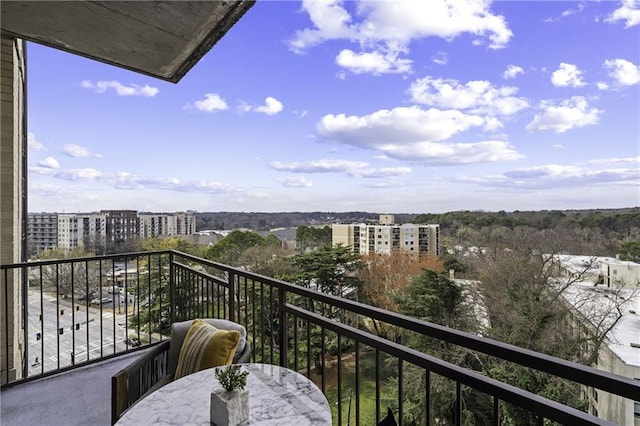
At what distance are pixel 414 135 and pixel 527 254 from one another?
289 inches

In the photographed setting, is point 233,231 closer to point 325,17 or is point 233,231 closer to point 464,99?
point 325,17

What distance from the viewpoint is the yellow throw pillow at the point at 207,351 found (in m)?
1.75

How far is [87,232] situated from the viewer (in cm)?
640

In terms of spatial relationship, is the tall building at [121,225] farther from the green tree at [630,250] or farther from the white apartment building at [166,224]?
the green tree at [630,250]

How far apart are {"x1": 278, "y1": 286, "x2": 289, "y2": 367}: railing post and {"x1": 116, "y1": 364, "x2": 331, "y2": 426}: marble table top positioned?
44 cm

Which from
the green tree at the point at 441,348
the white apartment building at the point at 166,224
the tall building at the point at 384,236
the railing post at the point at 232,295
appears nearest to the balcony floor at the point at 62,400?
the railing post at the point at 232,295

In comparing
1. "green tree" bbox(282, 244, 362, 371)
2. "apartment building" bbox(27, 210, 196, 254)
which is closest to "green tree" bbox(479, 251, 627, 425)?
"green tree" bbox(282, 244, 362, 371)

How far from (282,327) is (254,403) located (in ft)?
2.46

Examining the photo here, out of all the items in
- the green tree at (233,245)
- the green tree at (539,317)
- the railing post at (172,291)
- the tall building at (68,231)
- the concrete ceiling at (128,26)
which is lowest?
the green tree at (539,317)

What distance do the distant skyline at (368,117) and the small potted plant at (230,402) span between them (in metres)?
5.43

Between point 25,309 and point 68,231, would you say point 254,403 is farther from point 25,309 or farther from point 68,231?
point 68,231

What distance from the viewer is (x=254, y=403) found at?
1.35m

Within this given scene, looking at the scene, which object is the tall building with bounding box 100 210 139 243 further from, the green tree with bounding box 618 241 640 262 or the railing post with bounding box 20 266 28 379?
the green tree with bounding box 618 241 640 262

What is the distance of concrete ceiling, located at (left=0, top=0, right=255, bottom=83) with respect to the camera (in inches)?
55.0
